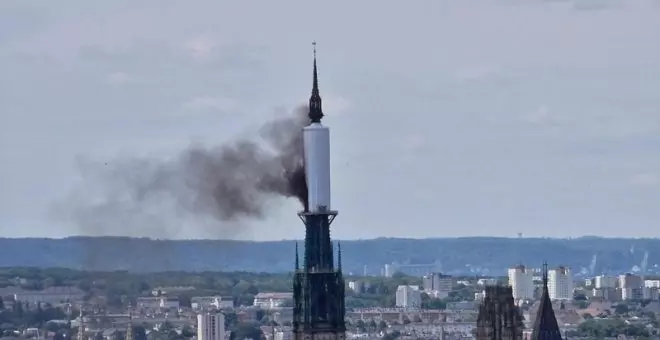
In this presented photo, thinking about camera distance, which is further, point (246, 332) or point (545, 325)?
point (246, 332)

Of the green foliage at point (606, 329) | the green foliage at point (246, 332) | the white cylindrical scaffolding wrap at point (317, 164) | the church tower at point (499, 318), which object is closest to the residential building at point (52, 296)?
the green foliage at point (246, 332)

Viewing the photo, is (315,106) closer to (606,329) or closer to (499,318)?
(499,318)

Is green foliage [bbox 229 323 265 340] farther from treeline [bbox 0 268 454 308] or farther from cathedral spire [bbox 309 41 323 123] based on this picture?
cathedral spire [bbox 309 41 323 123]

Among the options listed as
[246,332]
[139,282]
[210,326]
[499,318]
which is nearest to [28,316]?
[210,326]

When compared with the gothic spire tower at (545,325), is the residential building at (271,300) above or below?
above

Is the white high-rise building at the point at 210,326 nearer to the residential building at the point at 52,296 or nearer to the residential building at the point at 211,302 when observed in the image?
the residential building at the point at 211,302

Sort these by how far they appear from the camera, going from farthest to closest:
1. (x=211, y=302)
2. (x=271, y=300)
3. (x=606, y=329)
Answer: (x=271, y=300) < (x=211, y=302) < (x=606, y=329)

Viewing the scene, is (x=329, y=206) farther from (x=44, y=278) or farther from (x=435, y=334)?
(x=435, y=334)
